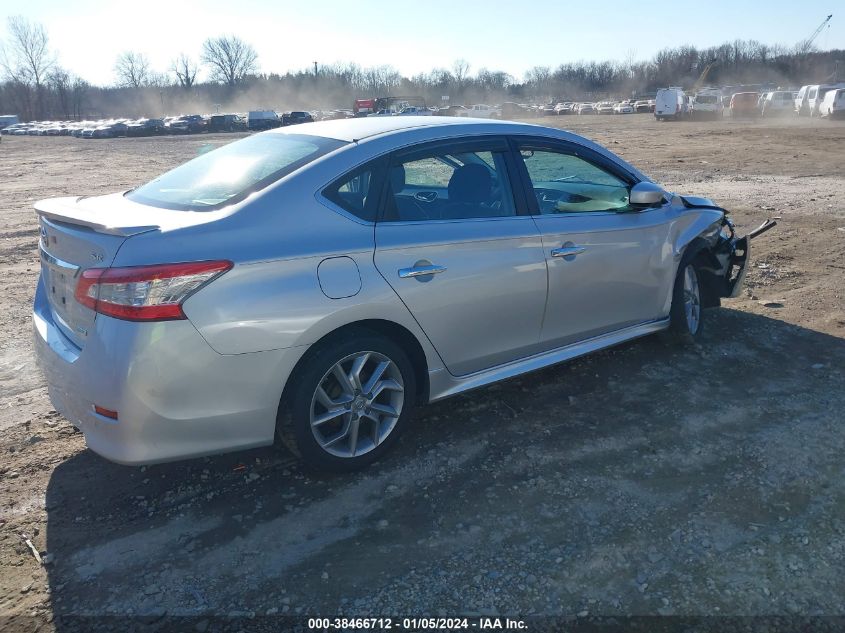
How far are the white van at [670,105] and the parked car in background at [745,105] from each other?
3.69 m

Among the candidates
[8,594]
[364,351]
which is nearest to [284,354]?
[364,351]

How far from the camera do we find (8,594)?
8.55 feet

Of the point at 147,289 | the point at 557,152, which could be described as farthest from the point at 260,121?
the point at 147,289

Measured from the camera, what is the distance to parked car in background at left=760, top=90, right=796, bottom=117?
43219mm

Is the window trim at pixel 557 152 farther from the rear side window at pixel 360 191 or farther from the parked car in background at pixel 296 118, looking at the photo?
the parked car in background at pixel 296 118

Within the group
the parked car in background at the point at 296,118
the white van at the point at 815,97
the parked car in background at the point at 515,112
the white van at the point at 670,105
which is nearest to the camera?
the white van at the point at 815,97

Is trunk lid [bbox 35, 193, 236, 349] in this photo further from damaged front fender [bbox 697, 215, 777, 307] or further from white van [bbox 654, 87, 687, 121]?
white van [bbox 654, 87, 687, 121]

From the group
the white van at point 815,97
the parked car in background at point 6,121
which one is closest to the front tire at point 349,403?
the white van at point 815,97

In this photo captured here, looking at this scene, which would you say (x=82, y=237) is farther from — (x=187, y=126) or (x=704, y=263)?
(x=187, y=126)

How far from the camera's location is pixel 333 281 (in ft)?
10.1

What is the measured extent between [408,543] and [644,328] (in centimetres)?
256

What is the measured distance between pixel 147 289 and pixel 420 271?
1.29 meters

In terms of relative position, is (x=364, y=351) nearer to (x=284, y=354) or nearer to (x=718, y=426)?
(x=284, y=354)

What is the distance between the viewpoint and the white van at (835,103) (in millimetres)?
36250
